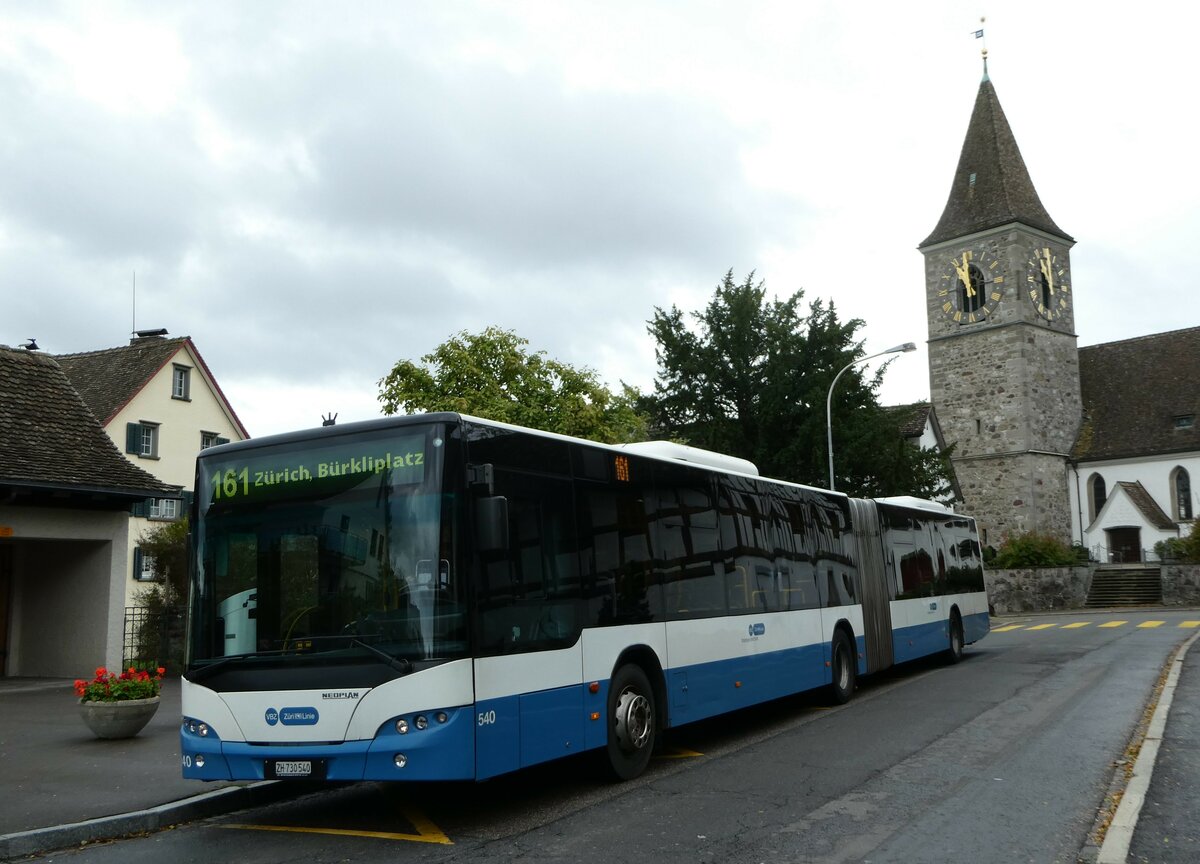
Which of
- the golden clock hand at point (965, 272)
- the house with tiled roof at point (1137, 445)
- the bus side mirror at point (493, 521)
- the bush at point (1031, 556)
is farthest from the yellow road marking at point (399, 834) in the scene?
the golden clock hand at point (965, 272)

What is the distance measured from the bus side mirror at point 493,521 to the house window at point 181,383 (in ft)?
132

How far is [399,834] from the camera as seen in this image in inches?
311

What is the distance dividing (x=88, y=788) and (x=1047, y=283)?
2439 inches

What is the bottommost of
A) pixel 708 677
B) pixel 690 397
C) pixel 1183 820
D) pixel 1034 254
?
pixel 1183 820

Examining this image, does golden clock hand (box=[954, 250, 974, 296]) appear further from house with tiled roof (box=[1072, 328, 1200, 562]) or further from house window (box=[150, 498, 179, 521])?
house window (box=[150, 498, 179, 521])

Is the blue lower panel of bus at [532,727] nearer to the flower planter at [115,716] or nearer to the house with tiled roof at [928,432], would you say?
the flower planter at [115,716]

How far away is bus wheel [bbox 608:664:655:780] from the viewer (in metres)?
9.37

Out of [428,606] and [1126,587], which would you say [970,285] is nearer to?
[1126,587]

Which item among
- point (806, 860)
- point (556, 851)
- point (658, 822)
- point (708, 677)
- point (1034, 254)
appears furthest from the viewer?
point (1034, 254)

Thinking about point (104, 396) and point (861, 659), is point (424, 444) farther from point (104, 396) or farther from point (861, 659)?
point (104, 396)

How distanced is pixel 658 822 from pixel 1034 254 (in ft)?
198

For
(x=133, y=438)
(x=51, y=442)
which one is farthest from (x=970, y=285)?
(x=51, y=442)

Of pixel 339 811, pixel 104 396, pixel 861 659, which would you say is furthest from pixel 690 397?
pixel 339 811

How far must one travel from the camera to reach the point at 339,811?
8.93 metres
